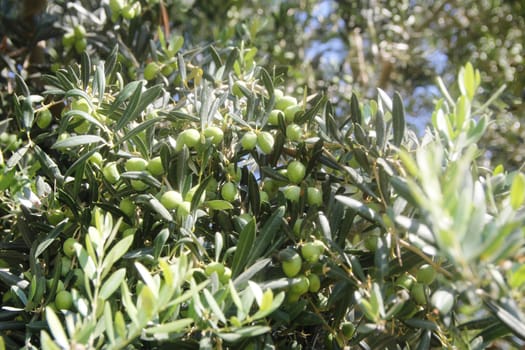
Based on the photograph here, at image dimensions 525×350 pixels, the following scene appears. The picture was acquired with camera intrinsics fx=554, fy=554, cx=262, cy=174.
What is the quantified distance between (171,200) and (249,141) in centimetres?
28


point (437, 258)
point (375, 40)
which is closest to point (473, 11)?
point (375, 40)

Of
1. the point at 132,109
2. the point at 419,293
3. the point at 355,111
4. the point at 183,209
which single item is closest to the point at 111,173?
the point at 132,109

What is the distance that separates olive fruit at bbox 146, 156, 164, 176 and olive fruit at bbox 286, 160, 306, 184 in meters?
0.32

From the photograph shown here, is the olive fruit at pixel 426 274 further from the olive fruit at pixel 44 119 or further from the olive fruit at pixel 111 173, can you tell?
the olive fruit at pixel 44 119

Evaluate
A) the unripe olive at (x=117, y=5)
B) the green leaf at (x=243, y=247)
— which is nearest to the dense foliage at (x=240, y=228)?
the green leaf at (x=243, y=247)

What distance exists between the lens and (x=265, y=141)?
145 centimetres

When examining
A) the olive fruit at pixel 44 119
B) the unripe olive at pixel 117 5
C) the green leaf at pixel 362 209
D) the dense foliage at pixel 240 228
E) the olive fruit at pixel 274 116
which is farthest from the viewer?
the unripe olive at pixel 117 5

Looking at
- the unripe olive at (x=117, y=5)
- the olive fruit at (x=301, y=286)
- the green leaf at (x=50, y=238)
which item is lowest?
the olive fruit at (x=301, y=286)

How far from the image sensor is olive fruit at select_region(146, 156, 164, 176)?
1.37m

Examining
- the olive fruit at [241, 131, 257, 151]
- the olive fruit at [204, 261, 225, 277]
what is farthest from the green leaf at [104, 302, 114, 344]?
the olive fruit at [241, 131, 257, 151]

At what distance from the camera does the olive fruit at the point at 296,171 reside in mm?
1419

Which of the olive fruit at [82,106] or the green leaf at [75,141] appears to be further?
the olive fruit at [82,106]

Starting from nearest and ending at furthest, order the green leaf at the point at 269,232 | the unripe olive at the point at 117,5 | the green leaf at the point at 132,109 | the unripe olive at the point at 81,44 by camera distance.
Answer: the green leaf at the point at 269,232
the green leaf at the point at 132,109
the unripe olive at the point at 117,5
the unripe olive at the point at 81,44

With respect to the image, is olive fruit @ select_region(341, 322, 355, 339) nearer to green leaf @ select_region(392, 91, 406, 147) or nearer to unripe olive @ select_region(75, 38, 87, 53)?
green leaf @ select_region(392, 91, 406, 147)
